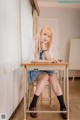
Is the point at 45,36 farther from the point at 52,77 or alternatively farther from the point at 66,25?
the point at 66,25

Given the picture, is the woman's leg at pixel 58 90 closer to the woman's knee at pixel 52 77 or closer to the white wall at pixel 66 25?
the woman's knee at pixel 52 77

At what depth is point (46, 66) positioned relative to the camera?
2598 millimetres

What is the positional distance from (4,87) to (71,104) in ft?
5.23

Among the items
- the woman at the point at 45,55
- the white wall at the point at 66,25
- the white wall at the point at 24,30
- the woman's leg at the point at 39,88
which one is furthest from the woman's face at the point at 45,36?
the white wall at the point at 66,25

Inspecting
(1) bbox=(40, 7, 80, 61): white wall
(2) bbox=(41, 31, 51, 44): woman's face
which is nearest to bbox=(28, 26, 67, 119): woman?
(2) bbox=(41, 31, 51, 44): woman's face

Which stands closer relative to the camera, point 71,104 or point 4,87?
point 4,87

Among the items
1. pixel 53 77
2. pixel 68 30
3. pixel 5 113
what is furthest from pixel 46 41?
pixel 68 30

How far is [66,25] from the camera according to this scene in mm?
7594

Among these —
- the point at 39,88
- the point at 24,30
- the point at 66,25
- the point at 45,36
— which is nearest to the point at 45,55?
the point at 45,36

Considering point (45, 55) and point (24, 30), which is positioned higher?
point (24, 30)

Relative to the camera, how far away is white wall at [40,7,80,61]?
297 inches

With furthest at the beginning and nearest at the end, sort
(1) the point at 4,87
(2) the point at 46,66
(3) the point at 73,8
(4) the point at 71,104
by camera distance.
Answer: (3) the point at 73,8 < (4) the point at 71,104 < (2) the point at 46,66 < (1) the point at 4,87

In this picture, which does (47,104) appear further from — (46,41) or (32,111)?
(46,41)

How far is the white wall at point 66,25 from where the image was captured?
24.7ft
